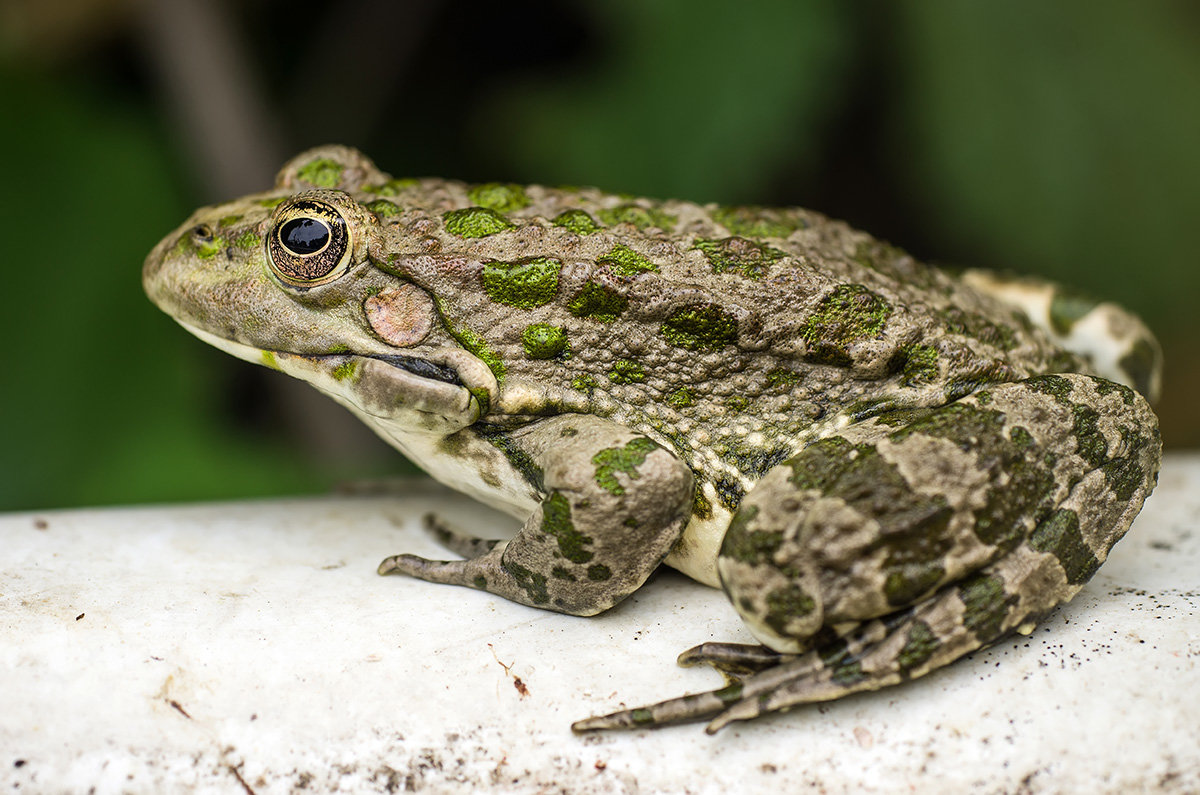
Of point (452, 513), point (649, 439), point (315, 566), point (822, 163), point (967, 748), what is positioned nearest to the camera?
point (967, 748)

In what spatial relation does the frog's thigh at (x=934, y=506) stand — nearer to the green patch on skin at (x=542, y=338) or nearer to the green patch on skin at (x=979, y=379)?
the green patch on skin at (x=979, y=379)

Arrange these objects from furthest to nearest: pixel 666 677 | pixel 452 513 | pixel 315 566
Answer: pixel 452 513
pixel 315 566
pixel 666 677

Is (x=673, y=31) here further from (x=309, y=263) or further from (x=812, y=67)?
(x=309, y=263)

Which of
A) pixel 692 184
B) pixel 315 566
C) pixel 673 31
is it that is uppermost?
pixel 673 31

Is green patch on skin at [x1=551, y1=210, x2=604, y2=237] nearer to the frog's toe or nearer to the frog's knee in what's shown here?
the frog's knee

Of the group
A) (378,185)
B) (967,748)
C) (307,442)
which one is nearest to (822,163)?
(378,185)

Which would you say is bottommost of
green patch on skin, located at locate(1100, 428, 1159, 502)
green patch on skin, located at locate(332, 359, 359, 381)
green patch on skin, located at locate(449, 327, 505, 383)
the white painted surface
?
the white painted surface

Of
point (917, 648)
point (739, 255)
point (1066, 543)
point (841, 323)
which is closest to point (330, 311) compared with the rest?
point (739, 255)

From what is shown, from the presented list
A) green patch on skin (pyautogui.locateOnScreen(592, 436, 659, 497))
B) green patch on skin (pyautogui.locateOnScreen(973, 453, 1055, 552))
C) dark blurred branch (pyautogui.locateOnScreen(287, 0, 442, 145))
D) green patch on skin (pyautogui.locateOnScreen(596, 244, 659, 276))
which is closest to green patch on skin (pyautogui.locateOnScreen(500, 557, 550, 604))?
green patch on skin (pyautogui.locateOnScreen(592, 436, 659, 497))
